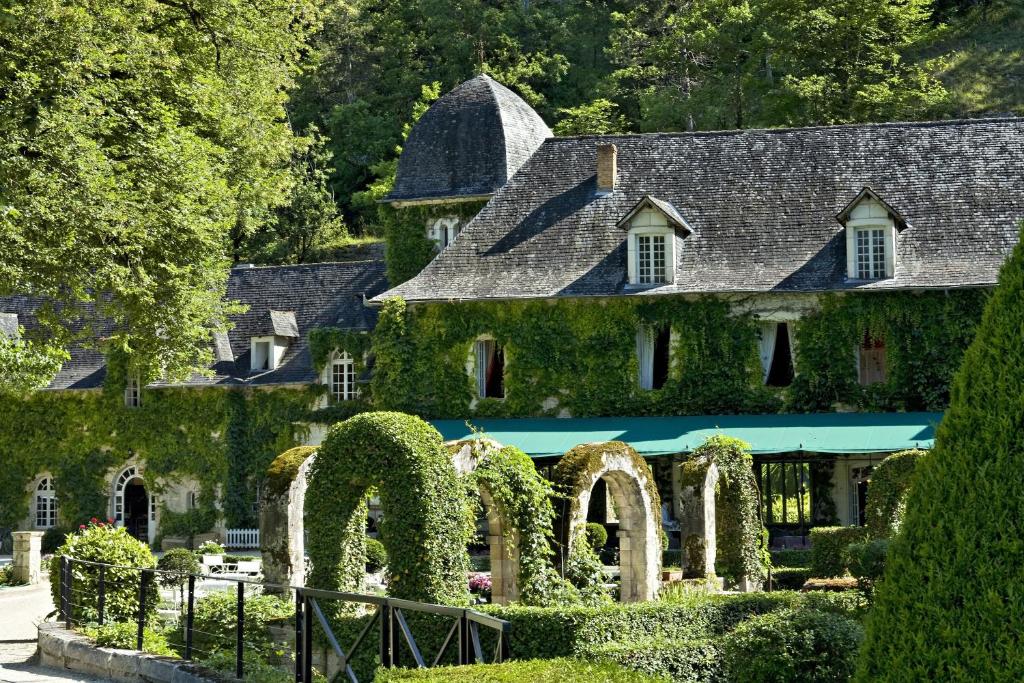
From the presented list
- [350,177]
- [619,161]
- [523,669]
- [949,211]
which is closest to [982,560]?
[523,669]

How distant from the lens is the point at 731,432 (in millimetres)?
30156

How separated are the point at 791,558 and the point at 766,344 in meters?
5.88

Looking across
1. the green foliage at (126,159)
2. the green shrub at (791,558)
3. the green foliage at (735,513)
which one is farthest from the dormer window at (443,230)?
the green foliage at (735,513)

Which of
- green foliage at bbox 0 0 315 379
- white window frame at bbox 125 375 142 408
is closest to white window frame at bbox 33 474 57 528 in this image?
white window frame at bbox 125 375 142 408

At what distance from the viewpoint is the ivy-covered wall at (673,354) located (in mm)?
31375

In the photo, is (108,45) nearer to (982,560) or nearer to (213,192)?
(213,192)

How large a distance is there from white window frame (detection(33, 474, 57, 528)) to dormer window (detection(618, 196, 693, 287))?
61.5 ft

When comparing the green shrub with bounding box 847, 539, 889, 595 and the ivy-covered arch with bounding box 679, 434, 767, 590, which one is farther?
the ivy-covered arch with bounding box 679, 434, 767, 590

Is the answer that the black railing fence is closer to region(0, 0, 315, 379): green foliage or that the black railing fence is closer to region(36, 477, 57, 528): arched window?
region(0, 0, 315, 379): green foliage

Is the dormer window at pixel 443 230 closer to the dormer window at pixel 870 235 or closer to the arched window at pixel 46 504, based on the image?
the dormer window at pixel 870 235

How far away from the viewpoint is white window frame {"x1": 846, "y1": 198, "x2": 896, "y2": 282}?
31.6 m

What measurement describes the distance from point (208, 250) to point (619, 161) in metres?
12.2

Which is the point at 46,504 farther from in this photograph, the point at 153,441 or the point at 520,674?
the point at 520,674

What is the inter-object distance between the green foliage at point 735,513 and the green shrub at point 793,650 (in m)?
10.9
